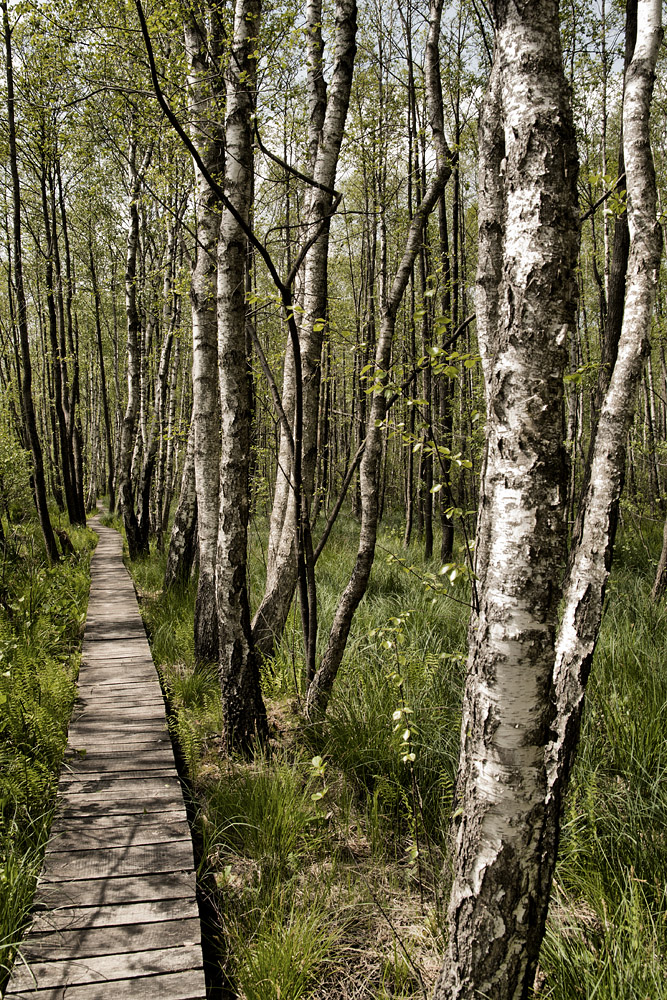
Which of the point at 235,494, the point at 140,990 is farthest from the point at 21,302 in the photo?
the point at 140,990

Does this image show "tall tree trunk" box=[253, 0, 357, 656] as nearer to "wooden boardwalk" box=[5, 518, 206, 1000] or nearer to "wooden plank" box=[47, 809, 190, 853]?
"wooden boardwalk" box=[5, 518, 206, 1000]

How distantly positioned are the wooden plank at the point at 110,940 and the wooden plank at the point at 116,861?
1.00ft

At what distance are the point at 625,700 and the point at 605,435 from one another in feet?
5.67

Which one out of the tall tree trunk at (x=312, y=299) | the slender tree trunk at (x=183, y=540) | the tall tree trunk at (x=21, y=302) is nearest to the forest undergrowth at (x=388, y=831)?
the tall tree trunk at (x=312, y=299)

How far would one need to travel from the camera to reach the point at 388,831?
9.73 ft

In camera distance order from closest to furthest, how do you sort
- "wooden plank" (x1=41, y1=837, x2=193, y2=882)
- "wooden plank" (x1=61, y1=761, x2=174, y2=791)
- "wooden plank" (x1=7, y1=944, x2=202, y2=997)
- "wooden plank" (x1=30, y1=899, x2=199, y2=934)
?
"wooden plank" (x1=7, y1=944, x2=202, y2=997) → "wooden plank" (x1=30, y1=899, x2=199, y2=934) → "wooden plank" (x1=41, y1=837, x2=193, y2=882) → "wooden plank" (x1=61, y1=761, x2=174, y2=791)

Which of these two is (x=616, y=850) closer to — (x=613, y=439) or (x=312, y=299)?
(x=613, y=439)

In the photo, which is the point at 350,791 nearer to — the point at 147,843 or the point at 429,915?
the point at 429,915

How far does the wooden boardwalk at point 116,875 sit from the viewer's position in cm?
204

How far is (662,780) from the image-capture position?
2.72m

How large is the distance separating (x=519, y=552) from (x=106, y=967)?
7.08ft

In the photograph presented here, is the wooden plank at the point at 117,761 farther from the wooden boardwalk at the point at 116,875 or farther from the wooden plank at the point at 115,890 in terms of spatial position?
the wooden plank at the point at 115,890

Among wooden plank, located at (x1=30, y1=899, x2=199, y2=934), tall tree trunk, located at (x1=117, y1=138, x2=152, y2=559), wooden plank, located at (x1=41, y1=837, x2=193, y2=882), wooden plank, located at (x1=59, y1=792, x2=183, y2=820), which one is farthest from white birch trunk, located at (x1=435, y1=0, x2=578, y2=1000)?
tall tree trunk, located at (x1=117, y1=138, x2=152, y2=559)

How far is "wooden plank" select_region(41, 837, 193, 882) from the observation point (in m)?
2.54
